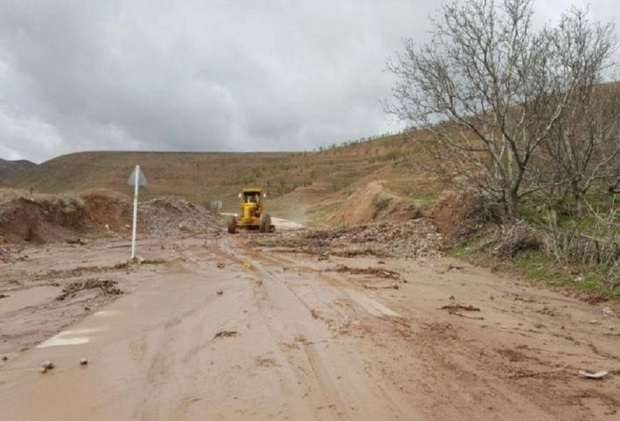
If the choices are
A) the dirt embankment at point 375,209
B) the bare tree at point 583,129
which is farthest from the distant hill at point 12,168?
the bare tree at point 583,129

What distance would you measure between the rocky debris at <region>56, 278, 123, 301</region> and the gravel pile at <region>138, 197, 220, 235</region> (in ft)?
66.5

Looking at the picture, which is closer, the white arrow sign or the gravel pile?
the white arrow sign

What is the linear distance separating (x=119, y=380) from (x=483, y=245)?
12.3m

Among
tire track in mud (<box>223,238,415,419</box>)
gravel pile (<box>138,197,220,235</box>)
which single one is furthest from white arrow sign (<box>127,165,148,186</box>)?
gravel pile (<box>138,197,220,235</box>)

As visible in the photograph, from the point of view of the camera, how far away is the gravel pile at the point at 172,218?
3266 cm

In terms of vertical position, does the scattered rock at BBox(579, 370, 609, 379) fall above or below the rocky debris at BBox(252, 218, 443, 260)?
below

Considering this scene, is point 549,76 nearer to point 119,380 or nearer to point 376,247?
point 376,247

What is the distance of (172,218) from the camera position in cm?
3547

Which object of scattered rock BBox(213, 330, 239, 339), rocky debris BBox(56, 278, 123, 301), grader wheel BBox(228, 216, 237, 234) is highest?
grader wheel BBox(228, 216, 237, 234)

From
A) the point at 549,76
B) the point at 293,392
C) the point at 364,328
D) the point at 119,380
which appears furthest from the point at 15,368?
the point at 549,76

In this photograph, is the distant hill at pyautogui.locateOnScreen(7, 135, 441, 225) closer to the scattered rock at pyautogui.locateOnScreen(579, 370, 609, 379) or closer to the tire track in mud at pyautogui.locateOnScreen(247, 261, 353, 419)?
the tire track in mud at pyautogui.locateOnScreen(247, 261, 353, 419)

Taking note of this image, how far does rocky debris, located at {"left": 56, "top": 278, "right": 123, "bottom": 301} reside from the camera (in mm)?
9858

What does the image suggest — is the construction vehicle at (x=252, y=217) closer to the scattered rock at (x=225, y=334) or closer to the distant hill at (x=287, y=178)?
the distant hill at (x=287, y=178)

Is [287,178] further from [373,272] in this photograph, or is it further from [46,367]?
[46,367]
